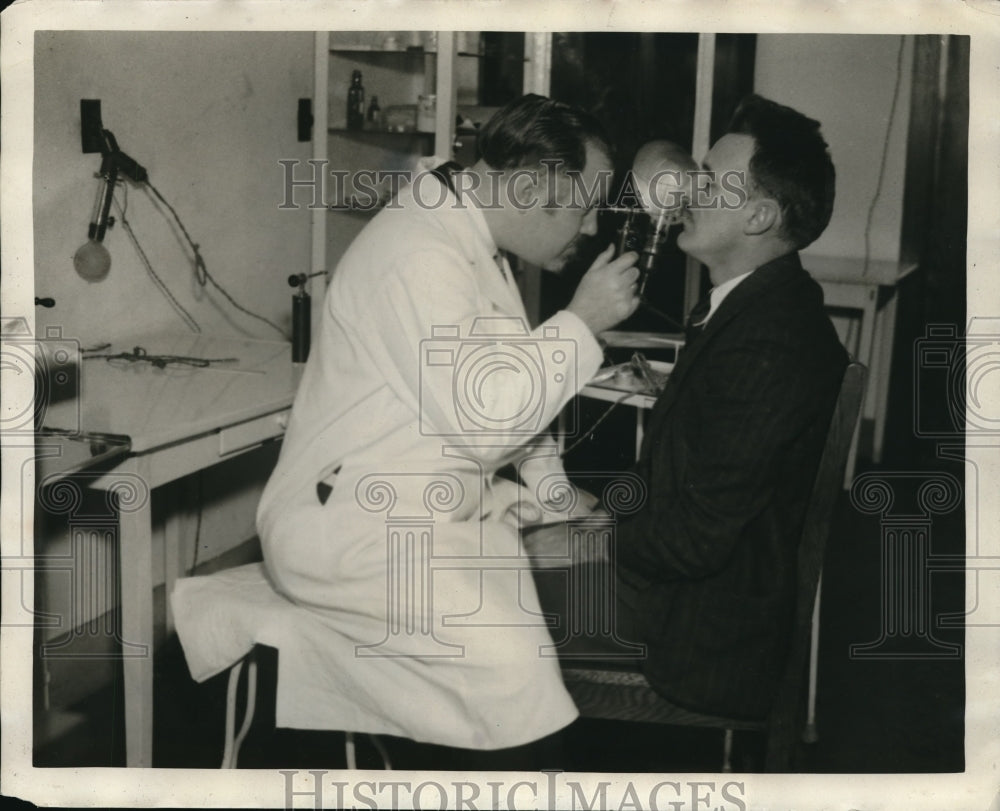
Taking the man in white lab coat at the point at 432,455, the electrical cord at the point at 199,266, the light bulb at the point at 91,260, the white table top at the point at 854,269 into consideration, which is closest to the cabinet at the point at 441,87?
the electrical cord at the point at 199,266

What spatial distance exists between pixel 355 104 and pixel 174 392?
1176 mm

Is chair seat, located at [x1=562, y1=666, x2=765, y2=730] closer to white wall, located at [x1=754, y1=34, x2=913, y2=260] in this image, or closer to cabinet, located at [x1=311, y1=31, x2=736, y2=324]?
cabinet, located at [x1=311, y1=31, x2=736, y2=324]

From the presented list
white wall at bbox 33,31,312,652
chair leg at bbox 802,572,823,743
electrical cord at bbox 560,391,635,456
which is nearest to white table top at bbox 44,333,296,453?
white wall at bbox 33,31,312,652

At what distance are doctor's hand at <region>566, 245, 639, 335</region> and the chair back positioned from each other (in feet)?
1.02

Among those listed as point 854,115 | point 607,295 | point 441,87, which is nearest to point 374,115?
point 441,87

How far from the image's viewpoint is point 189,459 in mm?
1630

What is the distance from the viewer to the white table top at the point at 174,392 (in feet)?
5.09

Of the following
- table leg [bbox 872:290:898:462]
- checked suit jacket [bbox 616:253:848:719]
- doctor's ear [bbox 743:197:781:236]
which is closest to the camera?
checked suit jacket [bbox 616:253:848:719]

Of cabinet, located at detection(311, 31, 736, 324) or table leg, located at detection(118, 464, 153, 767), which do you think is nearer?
table leg, located at detection(118, 464, 153, 767)

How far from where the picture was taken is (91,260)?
1.95 meters

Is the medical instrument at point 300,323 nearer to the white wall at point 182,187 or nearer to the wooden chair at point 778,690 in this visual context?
the white wall at point 182,187

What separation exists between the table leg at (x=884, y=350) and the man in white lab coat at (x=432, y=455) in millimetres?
2215

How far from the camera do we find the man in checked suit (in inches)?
50.9

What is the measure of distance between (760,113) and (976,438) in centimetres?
59
